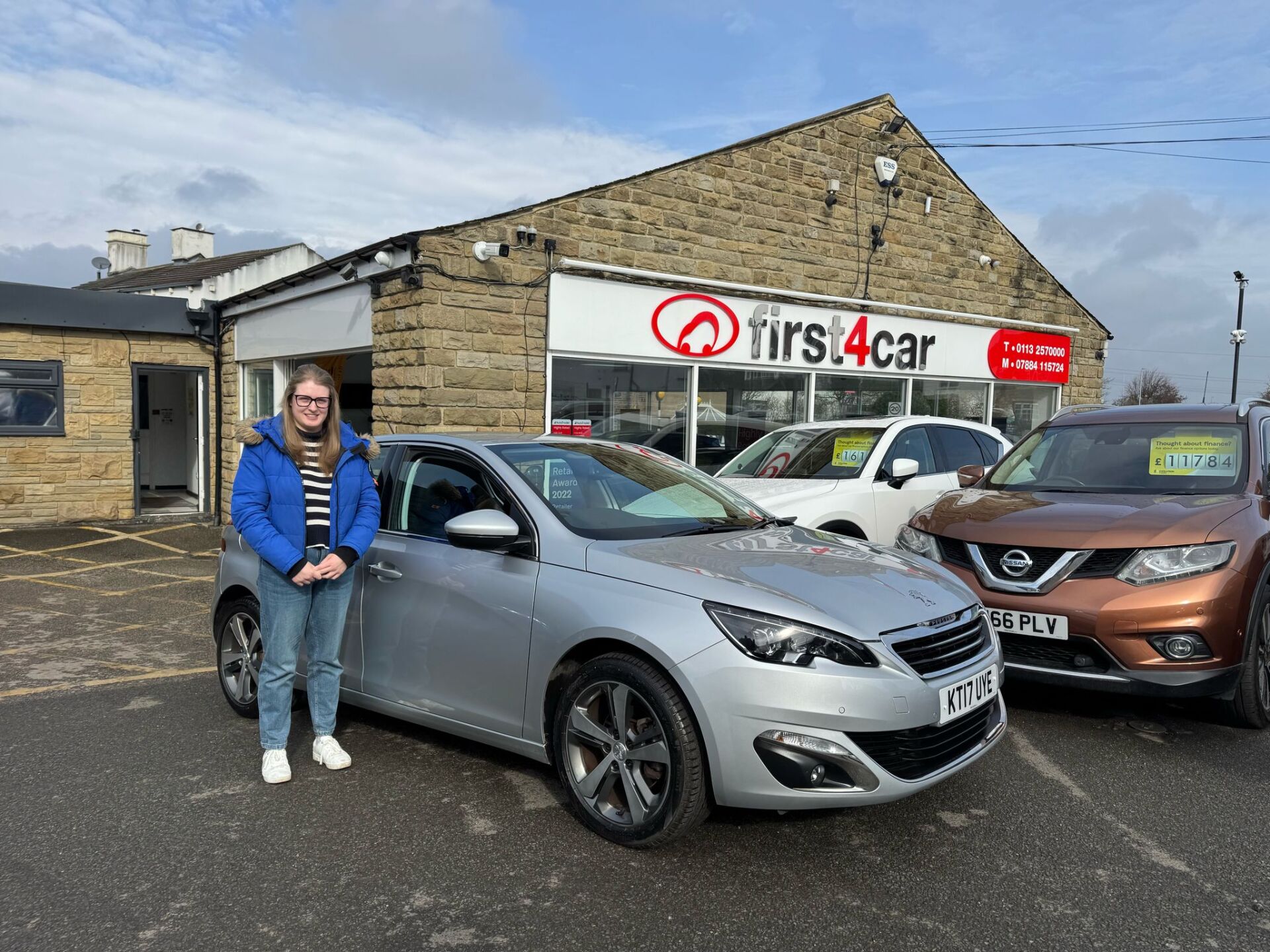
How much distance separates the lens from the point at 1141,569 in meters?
4.54

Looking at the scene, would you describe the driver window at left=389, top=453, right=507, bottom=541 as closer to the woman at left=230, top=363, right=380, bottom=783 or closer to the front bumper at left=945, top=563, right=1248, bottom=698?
the woman at left=230, top=363, right=380, bottom=783

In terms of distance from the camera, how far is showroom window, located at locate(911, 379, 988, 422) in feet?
43.9

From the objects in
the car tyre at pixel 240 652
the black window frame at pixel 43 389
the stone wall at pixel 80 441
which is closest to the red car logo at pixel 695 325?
the car tyre at pixel 240 652

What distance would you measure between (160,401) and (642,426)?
1055 centimetres

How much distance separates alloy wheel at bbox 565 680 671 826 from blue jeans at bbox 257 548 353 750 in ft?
4.29

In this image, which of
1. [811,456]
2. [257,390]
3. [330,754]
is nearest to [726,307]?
[811,456]

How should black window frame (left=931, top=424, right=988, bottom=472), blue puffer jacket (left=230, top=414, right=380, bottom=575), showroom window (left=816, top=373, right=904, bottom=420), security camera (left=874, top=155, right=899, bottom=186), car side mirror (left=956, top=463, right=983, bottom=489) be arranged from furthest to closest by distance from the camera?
security camera (left=874, top=155, right=899, bottom=186), showroom window (left=816, top=373, right=904, bottom=420), black window frame (left=931, top=424, right=988, bottom=472), car side mirror (left=956, top=463, right=983, bottom=489), blue puffer jacket (left=230, top=414, right=380, bottom=575)

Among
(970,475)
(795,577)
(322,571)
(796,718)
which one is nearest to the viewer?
(796,718)

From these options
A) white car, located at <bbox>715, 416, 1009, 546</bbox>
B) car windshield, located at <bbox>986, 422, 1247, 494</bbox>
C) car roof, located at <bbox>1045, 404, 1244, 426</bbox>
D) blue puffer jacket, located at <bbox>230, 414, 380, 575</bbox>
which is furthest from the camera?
white car, located at <bbox>715, 416, 1009, 546</bbox>

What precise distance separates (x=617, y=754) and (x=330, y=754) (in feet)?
5.09

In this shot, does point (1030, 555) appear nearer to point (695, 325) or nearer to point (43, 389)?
point (695, 325)

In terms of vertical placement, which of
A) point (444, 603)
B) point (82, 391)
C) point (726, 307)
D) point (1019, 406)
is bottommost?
point (444, 603)

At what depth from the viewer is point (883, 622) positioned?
3.29 meters

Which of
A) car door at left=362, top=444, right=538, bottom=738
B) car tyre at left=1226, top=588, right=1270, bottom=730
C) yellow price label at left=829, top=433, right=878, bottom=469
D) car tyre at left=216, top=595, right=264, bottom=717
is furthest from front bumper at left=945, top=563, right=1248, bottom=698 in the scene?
car tyre at left=216, top=595, right=264, bottom=717
